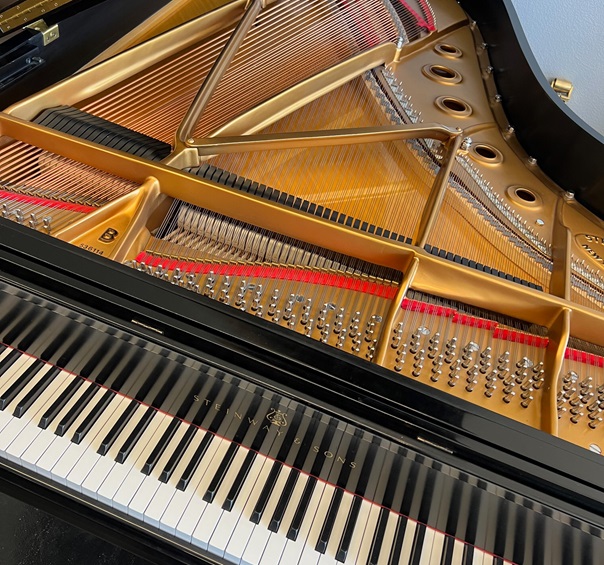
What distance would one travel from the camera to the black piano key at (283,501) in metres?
1.74

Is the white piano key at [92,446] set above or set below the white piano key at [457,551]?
above

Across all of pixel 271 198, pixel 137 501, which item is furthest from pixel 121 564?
pixel 271 198

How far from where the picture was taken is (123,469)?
1.81 metres

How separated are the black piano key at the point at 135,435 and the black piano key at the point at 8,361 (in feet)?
1.58

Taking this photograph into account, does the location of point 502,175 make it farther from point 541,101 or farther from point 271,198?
point 271,198

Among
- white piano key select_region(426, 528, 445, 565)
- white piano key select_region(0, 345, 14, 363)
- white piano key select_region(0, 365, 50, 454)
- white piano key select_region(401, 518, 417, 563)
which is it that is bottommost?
white piano key select_region(426, 528, 445, 565)

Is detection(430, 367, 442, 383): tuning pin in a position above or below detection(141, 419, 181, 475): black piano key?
above

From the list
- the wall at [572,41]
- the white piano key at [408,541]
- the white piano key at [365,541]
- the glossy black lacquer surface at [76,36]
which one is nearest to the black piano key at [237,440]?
the white piano key at [365,541]

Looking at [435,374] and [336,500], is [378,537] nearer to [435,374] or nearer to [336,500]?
[336,500]

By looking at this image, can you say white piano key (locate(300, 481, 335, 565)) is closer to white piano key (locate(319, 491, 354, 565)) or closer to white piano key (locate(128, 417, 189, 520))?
white piano key (locate(319, 491, 354, 565))

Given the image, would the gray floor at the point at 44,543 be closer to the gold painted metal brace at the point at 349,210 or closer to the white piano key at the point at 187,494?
the white piano key at the point at 187,494

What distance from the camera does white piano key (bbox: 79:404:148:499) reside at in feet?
5.86

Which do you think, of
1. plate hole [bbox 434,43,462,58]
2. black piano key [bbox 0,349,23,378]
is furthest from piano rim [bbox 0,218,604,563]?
plate hole [bbox 434,43,462,58]

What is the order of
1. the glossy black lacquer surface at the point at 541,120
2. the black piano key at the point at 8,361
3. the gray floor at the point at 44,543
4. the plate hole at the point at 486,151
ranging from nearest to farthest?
the black piano key at the point at 8,361
the gray floor at the point at 44,543
the glossy black lacquer surface at the point at 541,120
the plate hole at the point at 486,151
